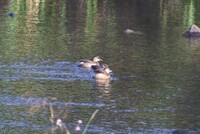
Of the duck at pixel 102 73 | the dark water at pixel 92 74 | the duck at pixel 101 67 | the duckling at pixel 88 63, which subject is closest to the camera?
the dark water at pixel 92 74

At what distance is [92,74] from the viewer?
19500 mm

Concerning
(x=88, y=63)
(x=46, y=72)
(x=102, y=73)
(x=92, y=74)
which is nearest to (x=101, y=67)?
(x=102, y=73)

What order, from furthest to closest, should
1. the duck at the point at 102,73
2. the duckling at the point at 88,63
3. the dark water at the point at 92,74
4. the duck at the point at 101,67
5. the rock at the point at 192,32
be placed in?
the rock at the point at 192,32
the duckling at the point at 88,63
the duck at the point at 101,67
the duck at the point at 102,73
the dark water at the point at 92,74

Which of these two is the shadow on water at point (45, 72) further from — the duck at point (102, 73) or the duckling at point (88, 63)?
the duck at point (102, 73)

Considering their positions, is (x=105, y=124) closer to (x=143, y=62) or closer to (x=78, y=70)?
(x=78, y=70)

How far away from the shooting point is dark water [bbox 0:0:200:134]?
1507cm

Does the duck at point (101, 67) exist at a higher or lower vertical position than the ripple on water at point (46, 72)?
higher

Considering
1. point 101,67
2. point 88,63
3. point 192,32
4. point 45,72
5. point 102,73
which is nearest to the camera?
point 102,73

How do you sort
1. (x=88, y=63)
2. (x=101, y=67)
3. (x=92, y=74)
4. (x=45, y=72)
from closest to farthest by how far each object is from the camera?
1. (x=101, y=67)
2. (x=45, y=72)
3. (x=92, y=74)
4. (x=88, y=63)

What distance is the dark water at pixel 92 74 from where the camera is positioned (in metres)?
15.1

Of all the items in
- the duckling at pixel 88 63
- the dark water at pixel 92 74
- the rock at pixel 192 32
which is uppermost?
the duckling at pixel 88 63

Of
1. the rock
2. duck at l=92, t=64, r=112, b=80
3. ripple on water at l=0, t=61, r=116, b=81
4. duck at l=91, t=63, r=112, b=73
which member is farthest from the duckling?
the rock

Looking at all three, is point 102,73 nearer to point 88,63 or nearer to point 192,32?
point 88,63

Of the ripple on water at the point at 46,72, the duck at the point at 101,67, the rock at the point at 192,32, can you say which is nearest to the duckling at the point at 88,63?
the ripple on water at the point at 46,72
